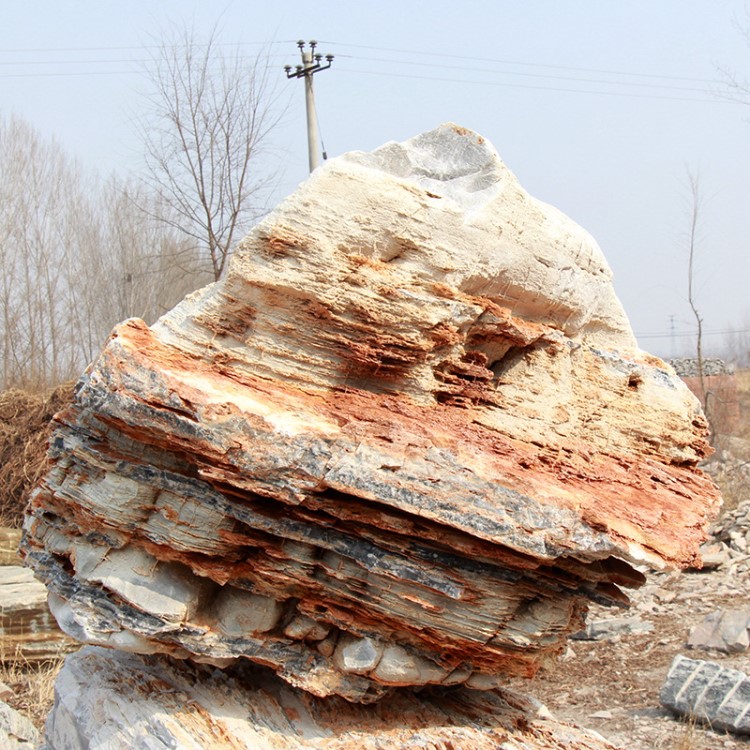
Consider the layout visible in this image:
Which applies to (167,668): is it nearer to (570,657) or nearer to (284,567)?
(284,567)

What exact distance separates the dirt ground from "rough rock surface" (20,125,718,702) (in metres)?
1.46

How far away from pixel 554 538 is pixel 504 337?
3.67ft

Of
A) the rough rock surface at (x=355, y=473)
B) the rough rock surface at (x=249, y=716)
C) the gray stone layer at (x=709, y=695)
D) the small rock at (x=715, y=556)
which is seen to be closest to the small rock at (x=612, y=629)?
the small rock at (x=715, y=556)

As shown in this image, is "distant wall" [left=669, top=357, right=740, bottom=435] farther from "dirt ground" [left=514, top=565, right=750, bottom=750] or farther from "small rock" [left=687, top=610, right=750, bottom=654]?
"small rock" [left=687, top=610, right=750, bottom=654]

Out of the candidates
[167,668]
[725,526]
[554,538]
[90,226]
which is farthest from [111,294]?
[554,538]

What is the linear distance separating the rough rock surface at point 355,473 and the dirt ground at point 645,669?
1455 mm

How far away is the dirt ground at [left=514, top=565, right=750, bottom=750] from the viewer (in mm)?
5391

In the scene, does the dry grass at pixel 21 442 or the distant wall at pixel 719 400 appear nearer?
the dry grass at pixel 21 442

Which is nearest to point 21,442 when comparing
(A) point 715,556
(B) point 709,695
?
(B) point 709,695

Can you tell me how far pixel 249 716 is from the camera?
3.66 m

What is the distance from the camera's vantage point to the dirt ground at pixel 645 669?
5391 millimetres

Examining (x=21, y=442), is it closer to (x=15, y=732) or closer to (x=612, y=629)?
(x=15, y=732)

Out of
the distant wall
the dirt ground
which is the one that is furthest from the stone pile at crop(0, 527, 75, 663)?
the distant wall

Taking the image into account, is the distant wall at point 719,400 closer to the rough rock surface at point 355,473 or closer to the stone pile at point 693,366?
the stone pile at point 693,366
